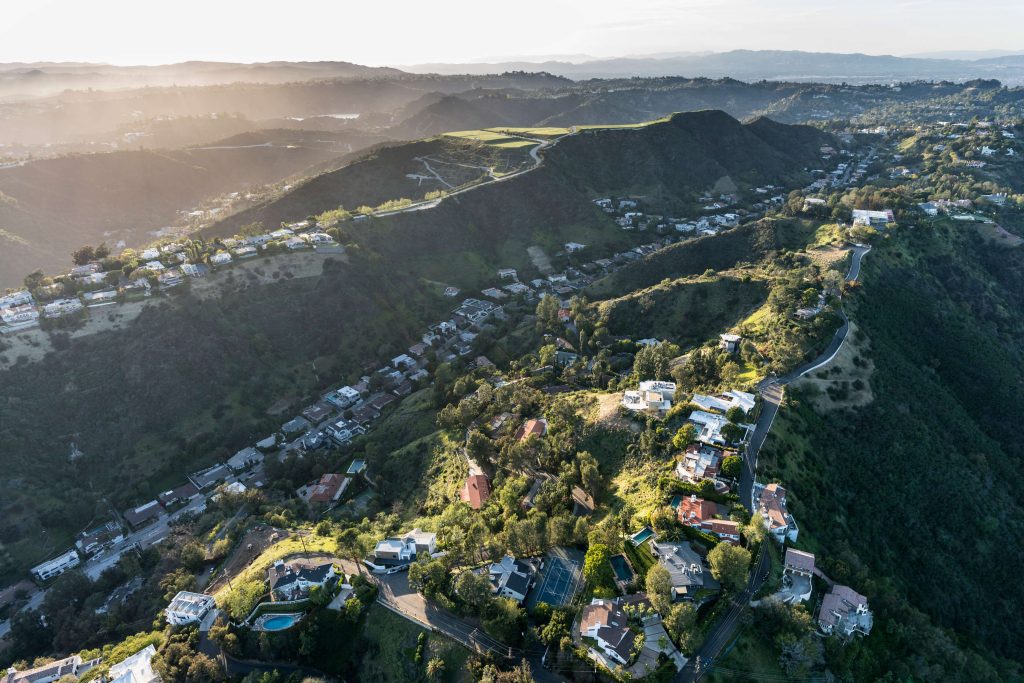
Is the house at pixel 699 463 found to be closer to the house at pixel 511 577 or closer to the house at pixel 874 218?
the house at pixel 511 577

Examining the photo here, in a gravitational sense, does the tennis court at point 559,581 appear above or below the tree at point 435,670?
above

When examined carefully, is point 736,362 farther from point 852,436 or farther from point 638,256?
point 638,256

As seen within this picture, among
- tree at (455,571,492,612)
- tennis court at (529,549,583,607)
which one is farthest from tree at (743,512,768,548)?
tree at (455,571,492,612)

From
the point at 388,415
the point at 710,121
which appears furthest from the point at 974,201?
the point at 388,415

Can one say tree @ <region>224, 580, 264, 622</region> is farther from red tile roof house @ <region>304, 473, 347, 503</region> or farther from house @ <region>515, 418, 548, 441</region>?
house @ <region>515, 418, 548, 441</region>

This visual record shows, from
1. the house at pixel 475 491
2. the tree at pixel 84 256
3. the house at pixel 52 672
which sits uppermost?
A: the tree at pixel 84 256

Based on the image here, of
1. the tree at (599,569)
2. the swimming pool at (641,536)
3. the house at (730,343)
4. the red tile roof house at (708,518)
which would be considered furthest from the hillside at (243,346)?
the red tile roof house at (708,518)

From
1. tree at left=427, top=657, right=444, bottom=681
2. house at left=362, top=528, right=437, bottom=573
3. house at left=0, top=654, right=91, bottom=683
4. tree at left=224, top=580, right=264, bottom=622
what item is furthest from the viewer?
house at left=362, top=528, right=437, bottom=573
